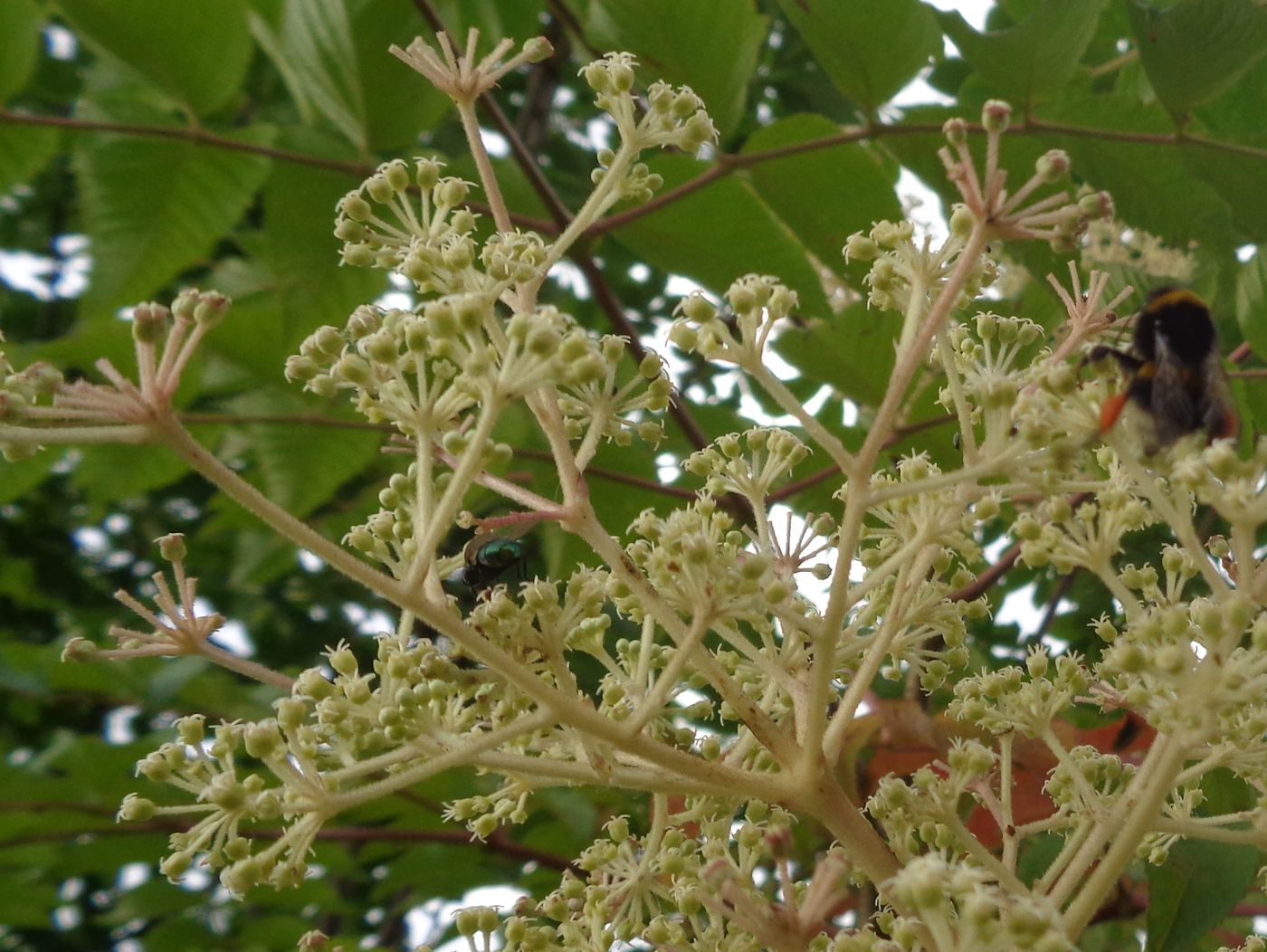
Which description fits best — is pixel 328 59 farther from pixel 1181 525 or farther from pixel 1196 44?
pixel 1181 525

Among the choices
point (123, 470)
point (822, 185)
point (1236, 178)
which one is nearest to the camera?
point (1236, 178)

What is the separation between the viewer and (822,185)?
3.01 metres

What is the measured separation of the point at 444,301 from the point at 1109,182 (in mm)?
1833

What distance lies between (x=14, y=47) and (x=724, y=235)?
201 cm

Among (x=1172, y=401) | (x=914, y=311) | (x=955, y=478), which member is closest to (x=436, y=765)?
(x=955, y=478)

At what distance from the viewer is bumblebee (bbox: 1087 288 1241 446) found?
2.02 metres

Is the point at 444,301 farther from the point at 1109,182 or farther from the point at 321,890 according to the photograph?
the point at 321,890

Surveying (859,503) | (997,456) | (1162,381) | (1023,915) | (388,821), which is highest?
(1162,381)

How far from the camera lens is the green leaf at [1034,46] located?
8.73 feet

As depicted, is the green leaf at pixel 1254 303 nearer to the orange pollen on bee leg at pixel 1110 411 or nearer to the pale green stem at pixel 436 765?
the orange pollen on bee leg at pixel 1110 411

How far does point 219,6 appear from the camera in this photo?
327 cm

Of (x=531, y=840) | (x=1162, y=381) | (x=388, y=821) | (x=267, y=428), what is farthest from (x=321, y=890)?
(x=1162, y=381)

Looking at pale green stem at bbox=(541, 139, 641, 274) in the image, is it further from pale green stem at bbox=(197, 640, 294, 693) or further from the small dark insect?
pale green stem at bbox=(197, 640, 294, 693)

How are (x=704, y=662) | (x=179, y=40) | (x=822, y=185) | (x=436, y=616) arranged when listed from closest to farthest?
1. (x=436, y=616)
2. (x=704, y=662)
3. (x=822, y=185)
4. (x=179, y=40)
